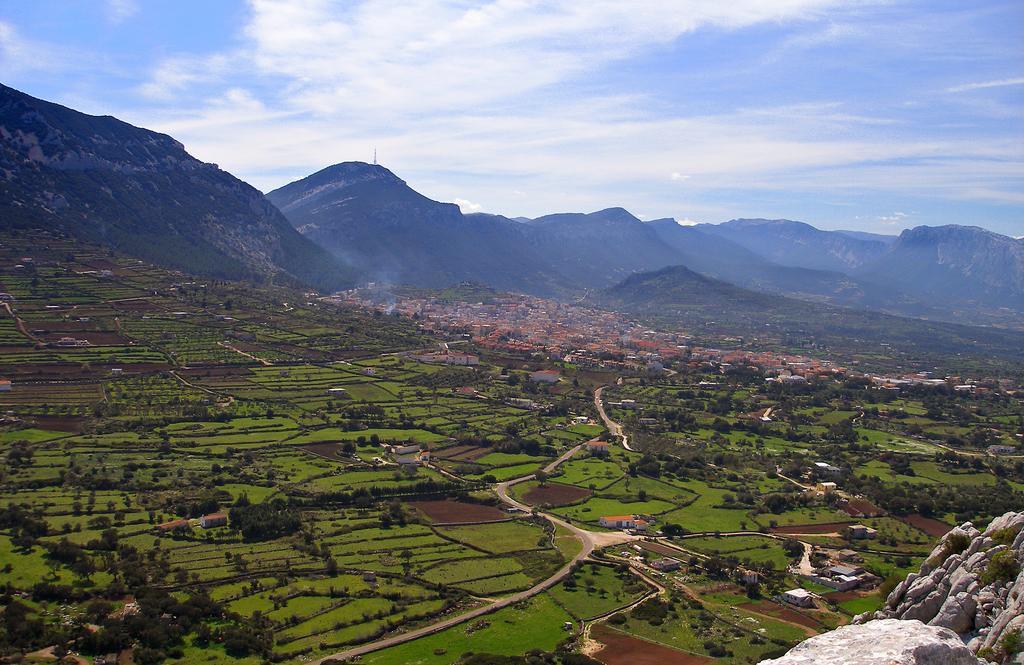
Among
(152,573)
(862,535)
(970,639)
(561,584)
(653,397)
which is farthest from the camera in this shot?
(653,397)

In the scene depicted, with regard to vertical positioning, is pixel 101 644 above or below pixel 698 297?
below

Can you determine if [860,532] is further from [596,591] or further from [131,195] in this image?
[131,195]

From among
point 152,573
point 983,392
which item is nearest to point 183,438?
point 152,573

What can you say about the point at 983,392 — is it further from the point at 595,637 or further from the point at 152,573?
A: the point at 152,573

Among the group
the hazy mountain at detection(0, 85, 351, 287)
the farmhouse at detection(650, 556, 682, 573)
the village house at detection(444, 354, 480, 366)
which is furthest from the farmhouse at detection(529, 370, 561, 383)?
the hazy mountain at detection(0, 85, 351, 287)

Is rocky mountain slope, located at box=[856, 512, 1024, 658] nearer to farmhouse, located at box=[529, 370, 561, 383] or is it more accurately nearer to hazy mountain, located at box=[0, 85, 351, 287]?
farmhouse, located at box=[529, 370, 561, 383]

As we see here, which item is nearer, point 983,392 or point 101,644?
point 101,644

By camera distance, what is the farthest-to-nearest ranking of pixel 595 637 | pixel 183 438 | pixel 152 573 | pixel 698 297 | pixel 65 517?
pixel 698 297 → pixel 183 438 → pixel 65 517 → pixel 152 573 → pixel 595 637
